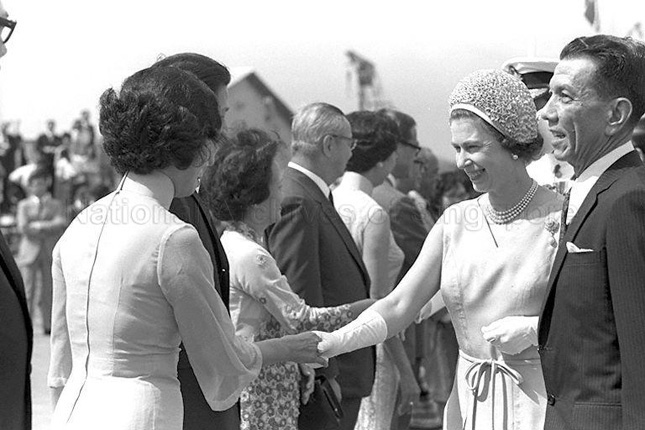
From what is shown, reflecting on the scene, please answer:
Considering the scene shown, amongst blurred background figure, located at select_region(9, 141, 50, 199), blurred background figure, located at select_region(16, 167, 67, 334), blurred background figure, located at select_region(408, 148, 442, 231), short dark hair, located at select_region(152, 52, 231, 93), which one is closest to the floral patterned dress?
short dark hair, located at select_region(152, 52, 231, 93)

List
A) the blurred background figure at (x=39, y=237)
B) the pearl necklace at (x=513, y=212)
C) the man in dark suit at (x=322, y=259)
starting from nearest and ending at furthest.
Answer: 1. the pearl necklace at (x=513, y=212)
2. the man in dark suit at (x=322, y=259)
3. the blurred background figure at (x=39, y=237)

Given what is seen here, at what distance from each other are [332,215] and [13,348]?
204 cm

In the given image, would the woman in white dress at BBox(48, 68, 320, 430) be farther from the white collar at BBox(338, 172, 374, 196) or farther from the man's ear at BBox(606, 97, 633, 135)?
the white collar at BBox(338, 172, 374, 196)

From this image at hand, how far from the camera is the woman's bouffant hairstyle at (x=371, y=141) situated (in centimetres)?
620

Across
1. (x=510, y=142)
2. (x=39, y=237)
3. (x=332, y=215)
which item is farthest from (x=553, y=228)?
(x=39, y=237)

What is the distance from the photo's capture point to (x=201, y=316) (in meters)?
2.54

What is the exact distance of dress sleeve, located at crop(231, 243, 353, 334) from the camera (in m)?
3.88

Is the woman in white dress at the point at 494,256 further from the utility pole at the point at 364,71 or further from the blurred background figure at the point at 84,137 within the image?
the utility pole at the point at 364,71

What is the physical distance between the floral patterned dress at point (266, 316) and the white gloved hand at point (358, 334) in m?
0.42

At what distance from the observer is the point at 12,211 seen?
20562mm

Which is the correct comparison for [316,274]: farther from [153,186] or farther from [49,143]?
[49,143]

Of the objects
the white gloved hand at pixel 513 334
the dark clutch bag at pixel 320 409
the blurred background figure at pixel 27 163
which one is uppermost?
the white gloved hand at pixel 513 334

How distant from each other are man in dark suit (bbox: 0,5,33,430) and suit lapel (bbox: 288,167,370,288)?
→ 1.88 meters

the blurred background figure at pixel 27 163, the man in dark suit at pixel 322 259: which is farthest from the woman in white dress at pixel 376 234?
the blurred background figure at pixel 27 163
